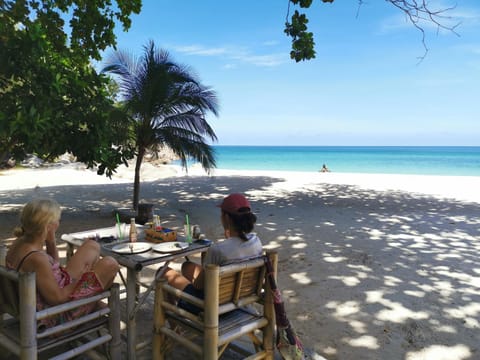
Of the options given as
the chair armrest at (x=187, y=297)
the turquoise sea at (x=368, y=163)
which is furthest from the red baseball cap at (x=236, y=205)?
the turquoise sea at (x=368, y=163)

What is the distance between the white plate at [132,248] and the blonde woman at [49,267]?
1.05 feet

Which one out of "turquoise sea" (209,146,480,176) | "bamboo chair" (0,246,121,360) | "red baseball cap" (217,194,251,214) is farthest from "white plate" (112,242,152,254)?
"turquoise sea" (209,146,480,176)

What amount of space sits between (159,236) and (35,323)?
50.6 inches

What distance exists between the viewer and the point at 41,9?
7.43 m

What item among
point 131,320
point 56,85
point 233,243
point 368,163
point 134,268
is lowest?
point 368,163

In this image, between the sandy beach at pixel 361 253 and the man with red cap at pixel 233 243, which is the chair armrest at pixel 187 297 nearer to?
the man with red cap at pixel 233 243

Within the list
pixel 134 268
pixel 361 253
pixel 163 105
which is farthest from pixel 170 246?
pixel 163 105

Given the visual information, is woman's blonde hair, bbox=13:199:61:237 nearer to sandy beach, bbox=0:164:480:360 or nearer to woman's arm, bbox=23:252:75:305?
woman's arm, bbox=23:252:75:305

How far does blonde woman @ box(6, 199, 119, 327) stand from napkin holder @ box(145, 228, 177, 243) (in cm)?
69

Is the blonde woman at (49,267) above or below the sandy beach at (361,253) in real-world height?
above

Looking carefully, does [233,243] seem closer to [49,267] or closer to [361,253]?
[49,267]

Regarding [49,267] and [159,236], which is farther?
[159,236]

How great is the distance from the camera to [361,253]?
527cm

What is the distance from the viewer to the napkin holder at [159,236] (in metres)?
3.08
